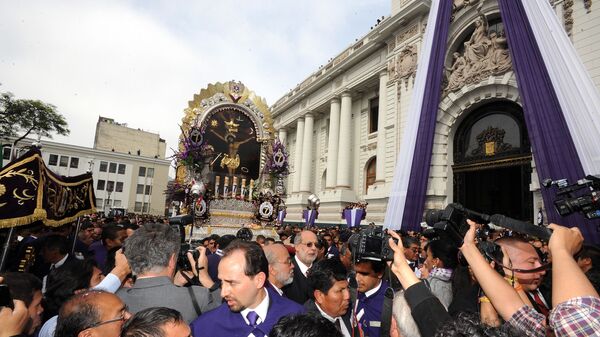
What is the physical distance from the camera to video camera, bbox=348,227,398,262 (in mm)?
1954

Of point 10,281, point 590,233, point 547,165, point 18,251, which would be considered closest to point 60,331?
point 10,281

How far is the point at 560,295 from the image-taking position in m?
1.33

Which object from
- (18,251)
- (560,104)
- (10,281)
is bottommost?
(18,251)

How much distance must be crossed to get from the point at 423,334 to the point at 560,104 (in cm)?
992

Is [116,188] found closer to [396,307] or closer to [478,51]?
[478,51]

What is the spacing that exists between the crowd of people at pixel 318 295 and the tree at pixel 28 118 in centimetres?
2013

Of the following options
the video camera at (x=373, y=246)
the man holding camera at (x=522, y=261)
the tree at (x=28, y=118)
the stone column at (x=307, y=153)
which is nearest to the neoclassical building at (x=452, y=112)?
the stone column at (x=307, y=153)

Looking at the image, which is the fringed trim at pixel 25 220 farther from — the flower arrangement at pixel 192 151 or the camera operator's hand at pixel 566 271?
the flower arrangement at pixel 192 151

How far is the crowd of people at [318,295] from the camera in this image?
4.50 feet

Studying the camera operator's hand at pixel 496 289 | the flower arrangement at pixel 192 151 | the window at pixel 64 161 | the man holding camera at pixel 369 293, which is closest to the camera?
the camera operator's hand at pixel 496 289

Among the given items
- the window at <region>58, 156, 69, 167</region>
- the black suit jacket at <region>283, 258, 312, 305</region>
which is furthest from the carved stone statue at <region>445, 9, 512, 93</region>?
the window at <region>58, 156, 69, 167</region>

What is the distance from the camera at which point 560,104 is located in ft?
28.9

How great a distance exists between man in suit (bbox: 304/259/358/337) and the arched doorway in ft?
38.3

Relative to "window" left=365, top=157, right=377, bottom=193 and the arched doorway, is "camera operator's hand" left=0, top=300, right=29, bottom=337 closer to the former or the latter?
the arched doorway
